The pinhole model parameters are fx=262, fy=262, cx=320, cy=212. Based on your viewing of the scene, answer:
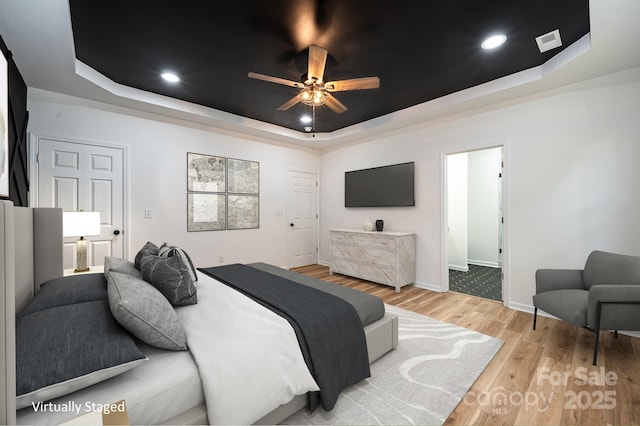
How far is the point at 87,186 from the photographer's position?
10.8 feet

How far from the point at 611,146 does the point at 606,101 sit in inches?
18.3

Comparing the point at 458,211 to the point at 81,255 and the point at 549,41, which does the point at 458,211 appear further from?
the point at 81,255

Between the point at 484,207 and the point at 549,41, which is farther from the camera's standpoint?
the point at 484,207

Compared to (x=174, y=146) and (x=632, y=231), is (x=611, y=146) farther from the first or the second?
(x=174, y=146)

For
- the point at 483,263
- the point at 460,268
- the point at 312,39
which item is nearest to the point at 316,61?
the point at 312,39

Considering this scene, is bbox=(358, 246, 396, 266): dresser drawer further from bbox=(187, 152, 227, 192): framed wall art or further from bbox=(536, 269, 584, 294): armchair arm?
bbox=(187, 152, 227, 192): framed wall art

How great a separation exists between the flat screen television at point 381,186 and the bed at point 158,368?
8.93 ft

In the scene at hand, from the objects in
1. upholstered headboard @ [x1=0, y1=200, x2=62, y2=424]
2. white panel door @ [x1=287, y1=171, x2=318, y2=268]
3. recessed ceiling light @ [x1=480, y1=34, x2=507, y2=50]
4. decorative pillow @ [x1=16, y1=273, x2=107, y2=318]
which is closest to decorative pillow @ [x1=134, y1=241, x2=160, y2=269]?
decorative pillow @ [x1=16, y1=273, x2=107, y2=318]

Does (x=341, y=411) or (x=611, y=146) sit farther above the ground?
(x=611, y=146)

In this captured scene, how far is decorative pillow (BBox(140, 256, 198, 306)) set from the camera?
166cm

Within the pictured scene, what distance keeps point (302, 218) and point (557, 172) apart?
13.4 ft

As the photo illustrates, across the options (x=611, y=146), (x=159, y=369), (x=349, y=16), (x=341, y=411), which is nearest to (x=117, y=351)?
(x=159, y=369)

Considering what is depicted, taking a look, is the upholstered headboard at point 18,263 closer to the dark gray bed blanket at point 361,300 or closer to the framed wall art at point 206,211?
the dark gray bed blanket at point 361,300

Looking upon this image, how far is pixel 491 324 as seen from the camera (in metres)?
2.79
